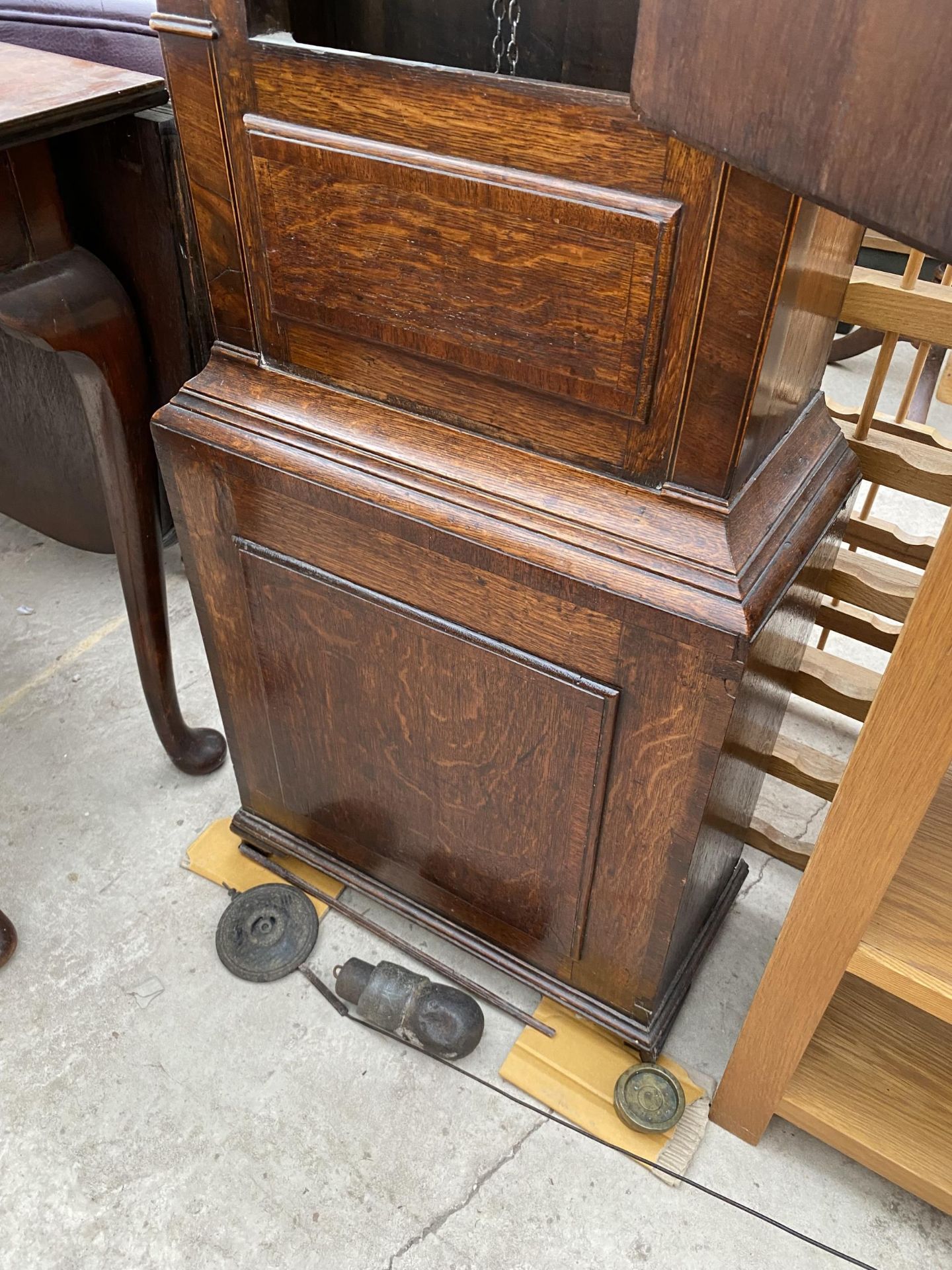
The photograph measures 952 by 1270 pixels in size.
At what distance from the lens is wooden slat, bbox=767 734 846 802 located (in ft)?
4.50

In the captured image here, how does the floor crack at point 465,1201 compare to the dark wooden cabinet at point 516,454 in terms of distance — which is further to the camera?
the floor crack at point 465,1201

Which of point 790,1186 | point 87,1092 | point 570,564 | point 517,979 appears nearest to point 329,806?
point 517,979

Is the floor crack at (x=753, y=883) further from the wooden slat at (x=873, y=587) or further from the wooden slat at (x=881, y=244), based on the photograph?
the wooden slat at (x=881, y=244)

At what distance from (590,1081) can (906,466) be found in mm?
844

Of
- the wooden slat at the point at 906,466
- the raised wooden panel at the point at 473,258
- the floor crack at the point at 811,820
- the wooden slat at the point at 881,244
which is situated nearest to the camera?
the raised wooden panel at the point at 473,258

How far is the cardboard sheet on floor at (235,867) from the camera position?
54.7 inches

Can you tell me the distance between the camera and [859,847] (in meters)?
0.83

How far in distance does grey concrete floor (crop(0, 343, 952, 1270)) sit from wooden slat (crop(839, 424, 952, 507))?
64cm

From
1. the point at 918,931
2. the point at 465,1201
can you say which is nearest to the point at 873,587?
the point at 918,931

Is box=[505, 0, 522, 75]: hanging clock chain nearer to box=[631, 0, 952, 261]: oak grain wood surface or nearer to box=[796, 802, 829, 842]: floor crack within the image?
box=[631, 0, 952, 261]: oak grain wood surface

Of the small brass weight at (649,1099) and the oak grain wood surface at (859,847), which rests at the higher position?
the oak grain wood surface at (859,847)

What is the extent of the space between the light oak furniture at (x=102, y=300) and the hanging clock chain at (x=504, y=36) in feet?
1.36

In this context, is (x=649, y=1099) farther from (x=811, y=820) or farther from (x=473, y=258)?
(x=473, y=258)

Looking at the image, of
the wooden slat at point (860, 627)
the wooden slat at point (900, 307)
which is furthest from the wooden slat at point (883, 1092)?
the wooden slat at point (900, 307)
